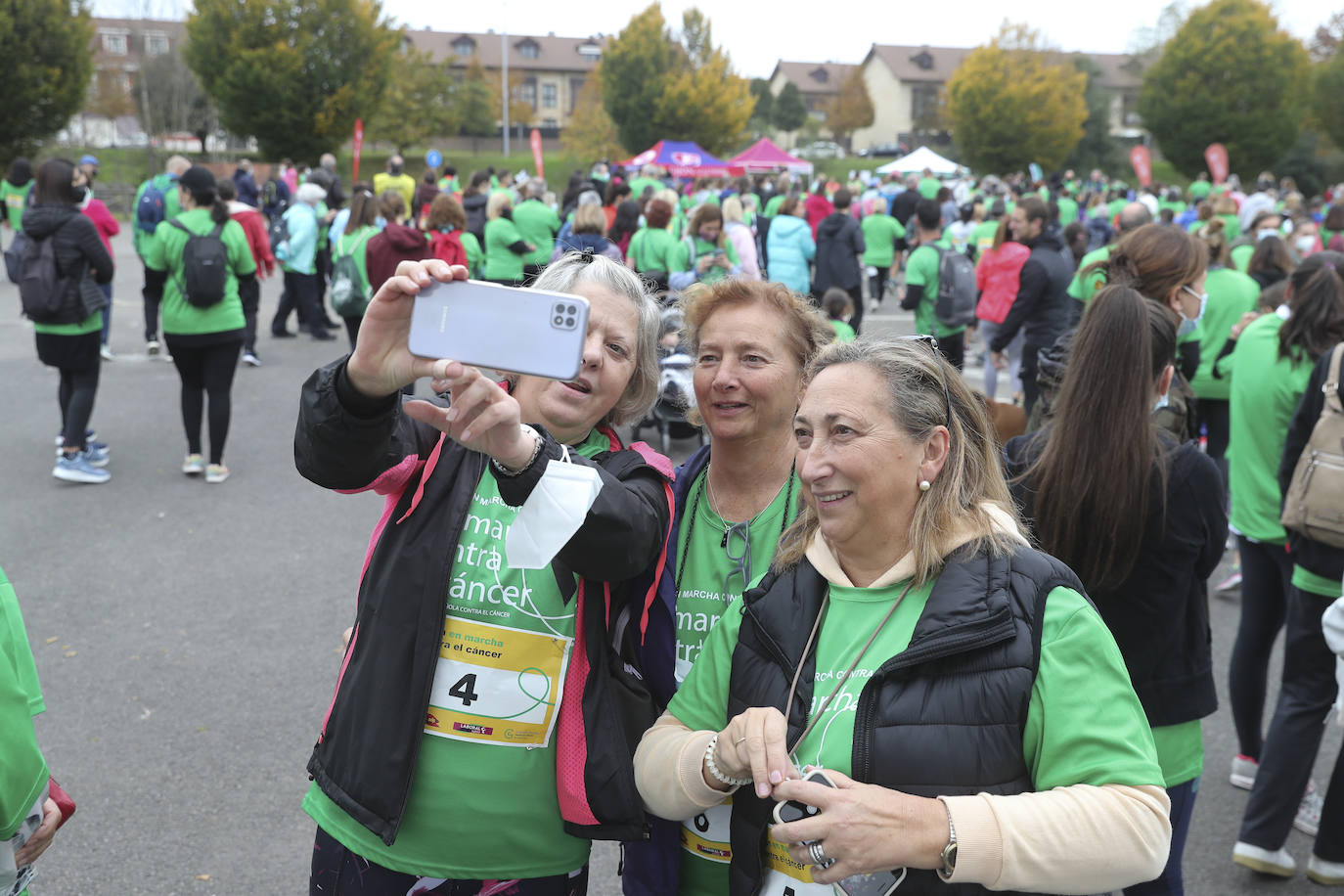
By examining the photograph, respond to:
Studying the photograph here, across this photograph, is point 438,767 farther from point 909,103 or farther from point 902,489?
point 909,103

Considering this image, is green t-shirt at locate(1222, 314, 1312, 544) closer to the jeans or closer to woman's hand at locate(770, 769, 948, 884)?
the jeans

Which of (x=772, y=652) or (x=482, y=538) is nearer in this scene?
(x=772, y=652)

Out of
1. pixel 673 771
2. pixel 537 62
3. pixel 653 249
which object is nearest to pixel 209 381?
pixel 653 249

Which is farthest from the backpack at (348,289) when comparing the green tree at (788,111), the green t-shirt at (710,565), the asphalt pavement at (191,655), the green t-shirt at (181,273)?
the green tree at (788,111)

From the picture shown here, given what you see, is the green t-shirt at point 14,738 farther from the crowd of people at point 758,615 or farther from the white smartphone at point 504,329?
the white smartphone at point 504,329

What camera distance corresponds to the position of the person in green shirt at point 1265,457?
13.6 feet

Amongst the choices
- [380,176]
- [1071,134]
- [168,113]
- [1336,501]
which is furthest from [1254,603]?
[1071,134]

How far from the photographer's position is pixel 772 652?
183cm

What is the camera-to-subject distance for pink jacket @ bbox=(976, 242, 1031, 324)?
907 cm

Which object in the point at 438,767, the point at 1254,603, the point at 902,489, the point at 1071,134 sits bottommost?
the point at 1254,603

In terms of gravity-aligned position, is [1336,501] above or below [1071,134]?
below

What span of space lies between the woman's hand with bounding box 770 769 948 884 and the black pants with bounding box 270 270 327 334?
497 inches

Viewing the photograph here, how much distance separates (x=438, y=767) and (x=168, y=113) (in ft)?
171

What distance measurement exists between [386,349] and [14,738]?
2.88 feet
